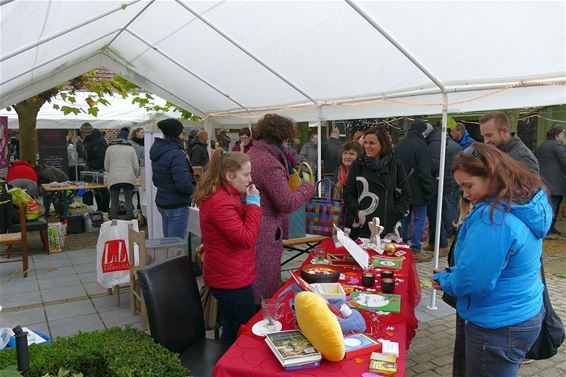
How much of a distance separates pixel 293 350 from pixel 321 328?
15cm

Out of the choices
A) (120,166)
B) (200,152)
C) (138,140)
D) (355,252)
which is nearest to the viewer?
(355,252)

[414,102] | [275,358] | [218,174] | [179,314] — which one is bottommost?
[179,314]

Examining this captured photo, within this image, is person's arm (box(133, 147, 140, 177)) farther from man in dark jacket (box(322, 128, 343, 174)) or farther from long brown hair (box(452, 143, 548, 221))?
long brown hair (box(452, 143, 548, 221))

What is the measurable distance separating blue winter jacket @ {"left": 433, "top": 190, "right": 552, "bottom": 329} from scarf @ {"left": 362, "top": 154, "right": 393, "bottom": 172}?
6.05ft

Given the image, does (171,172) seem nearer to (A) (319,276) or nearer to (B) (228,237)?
(B) (228,237)

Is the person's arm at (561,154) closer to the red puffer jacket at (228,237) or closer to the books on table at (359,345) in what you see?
the red puffer jacket at (228,237)

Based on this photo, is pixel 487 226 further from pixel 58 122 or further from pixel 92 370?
pixel 58 122

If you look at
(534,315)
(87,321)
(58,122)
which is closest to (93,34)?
(87,321)

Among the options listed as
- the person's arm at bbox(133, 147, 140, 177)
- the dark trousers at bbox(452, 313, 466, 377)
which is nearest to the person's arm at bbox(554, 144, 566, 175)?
the dark trousers at bbox(452, 313, 466, 377)

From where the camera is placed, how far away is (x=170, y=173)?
475 centimetres

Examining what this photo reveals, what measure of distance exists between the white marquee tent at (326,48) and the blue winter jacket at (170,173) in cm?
127

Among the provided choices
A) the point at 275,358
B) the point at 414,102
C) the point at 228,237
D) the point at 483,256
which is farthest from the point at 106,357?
the point at 414,102

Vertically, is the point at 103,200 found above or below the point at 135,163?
below

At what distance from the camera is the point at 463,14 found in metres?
2.91
